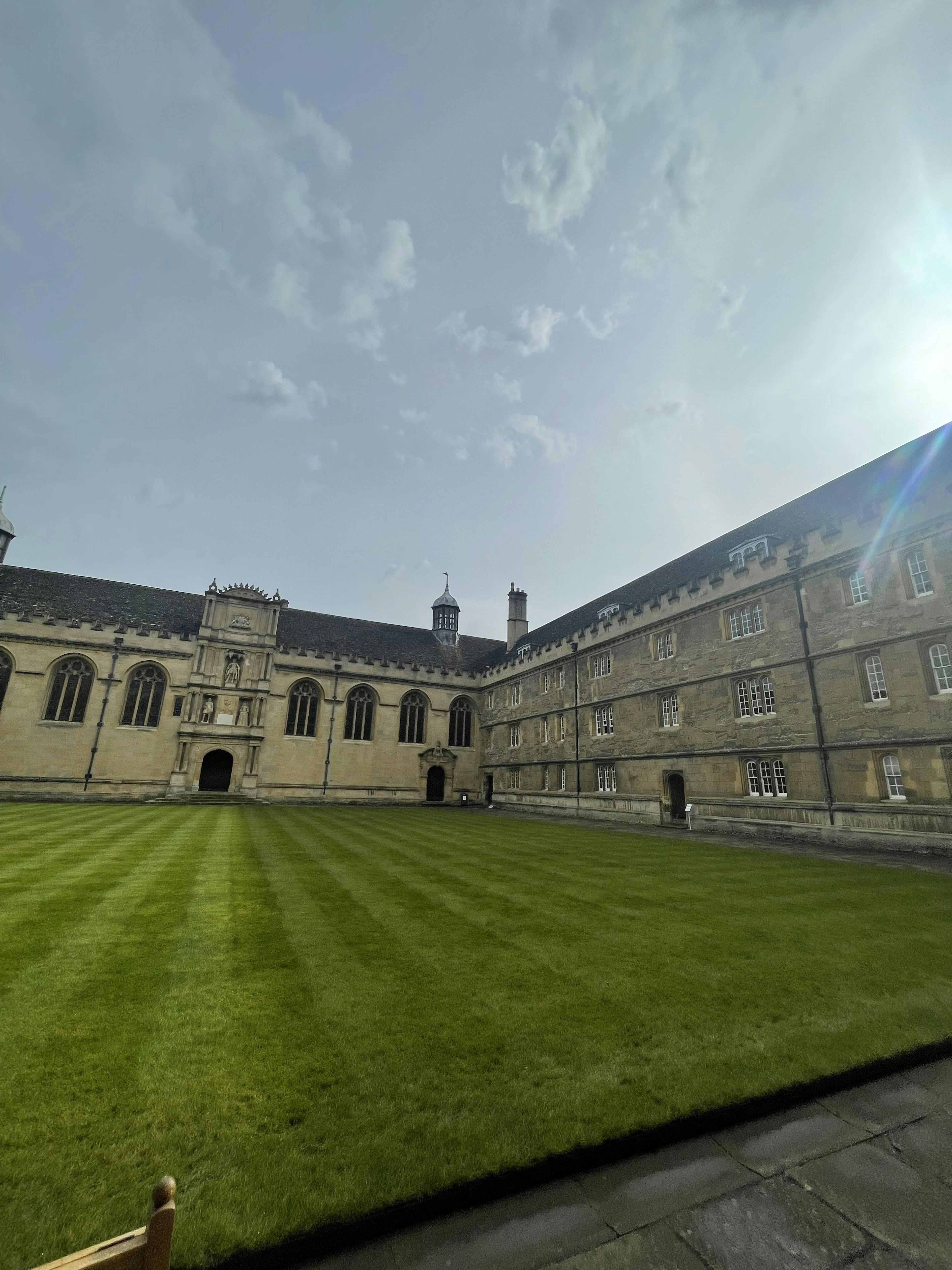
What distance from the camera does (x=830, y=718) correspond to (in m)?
16.2

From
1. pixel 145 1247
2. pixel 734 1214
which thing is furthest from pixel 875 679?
pixel 145 1247

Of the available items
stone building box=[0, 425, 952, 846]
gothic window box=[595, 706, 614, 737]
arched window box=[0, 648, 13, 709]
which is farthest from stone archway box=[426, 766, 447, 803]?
arched window box=[0, 648, 13, 709]

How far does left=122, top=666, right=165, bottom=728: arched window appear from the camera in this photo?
97.7 ft

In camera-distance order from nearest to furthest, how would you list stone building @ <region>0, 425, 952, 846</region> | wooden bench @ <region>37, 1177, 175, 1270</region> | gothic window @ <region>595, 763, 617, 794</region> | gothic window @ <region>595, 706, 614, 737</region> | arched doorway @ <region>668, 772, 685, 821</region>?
wooden bench @ <region>37, 1177, 175, 1270</region> < stone building @ <region>0, 425, 952, 846</region> < arched doorway @ <region>668, 772, 685, 821</region> < gothic window @ <region>595, 763, 617, 794</region> < gothic window @ <region>595, 706, 614, 737</region>

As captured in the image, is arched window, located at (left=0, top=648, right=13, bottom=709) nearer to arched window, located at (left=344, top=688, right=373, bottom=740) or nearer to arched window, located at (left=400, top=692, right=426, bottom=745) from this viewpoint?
arched window, located at (left=344, top=688, right=373, bottom=740)

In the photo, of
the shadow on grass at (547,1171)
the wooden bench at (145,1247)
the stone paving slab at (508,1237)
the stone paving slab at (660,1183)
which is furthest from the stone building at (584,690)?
the wooden bench at (145,1247)

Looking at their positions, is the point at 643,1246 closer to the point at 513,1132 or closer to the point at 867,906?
the point at 513,1132

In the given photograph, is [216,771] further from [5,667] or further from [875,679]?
[875,679]

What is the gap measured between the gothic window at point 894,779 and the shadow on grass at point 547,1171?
13.5 m

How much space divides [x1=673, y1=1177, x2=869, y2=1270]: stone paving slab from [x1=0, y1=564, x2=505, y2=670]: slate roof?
33202 mm

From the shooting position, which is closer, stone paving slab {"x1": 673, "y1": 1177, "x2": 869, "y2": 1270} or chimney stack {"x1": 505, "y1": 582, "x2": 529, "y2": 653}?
stone paving slab {"x1": 673, "y1": 1177, "x2": 869, "y2": 1270}

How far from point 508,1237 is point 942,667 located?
55.4 feet

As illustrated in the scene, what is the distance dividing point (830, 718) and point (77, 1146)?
1857cm

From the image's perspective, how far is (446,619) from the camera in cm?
4275
